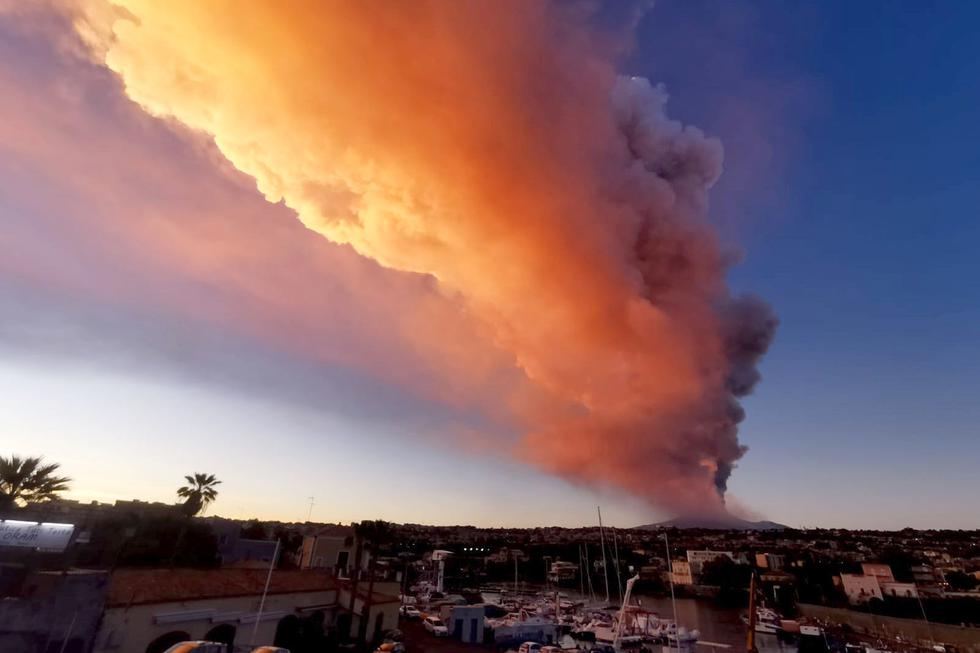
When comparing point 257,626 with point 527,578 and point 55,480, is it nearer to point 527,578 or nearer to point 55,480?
point 55,480

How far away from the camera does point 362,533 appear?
38.7 metres

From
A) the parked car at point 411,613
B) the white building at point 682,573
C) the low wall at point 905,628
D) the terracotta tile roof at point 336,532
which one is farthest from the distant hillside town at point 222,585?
the white building at point 682,573

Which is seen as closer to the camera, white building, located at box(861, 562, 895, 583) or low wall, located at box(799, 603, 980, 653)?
low wall, located at box(799, 603, 980, 653)

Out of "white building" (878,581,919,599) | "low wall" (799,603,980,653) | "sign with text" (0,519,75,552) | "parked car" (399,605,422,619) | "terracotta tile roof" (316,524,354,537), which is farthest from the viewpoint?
"white building" (878,581,919,599)

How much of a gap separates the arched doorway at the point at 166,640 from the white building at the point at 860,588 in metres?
99.2

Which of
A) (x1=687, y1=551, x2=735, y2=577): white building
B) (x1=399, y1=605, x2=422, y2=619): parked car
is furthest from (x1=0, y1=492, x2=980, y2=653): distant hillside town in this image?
(x1=687, y1=551, x2=735, y2=577): white building

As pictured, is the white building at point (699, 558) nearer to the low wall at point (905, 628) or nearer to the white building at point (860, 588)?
the white building at point (860, 588)

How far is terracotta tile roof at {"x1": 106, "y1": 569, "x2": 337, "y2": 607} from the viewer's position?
66.7 feet

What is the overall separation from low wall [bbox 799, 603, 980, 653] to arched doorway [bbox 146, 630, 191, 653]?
247 ft

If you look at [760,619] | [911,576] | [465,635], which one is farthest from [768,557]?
[465,635]

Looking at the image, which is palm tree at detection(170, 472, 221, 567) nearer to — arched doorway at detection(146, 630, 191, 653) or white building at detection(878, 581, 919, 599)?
arched doorway at detection(146, 630, 191, 653)

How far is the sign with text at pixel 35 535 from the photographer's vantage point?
22594mm

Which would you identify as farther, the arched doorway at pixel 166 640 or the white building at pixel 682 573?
the white building at pixel 682 573

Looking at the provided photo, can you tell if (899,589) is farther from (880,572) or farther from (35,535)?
(35,535)
